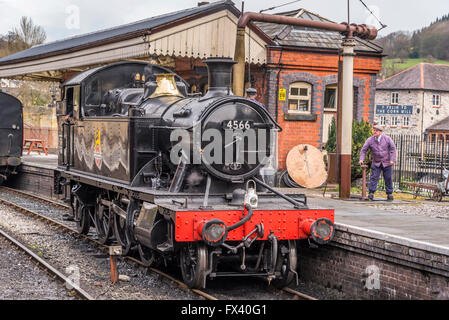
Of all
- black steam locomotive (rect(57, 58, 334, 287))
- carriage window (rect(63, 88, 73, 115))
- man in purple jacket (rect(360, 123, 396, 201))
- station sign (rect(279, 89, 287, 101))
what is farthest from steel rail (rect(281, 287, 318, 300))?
station sign (rect(279, 89, 287, 101))

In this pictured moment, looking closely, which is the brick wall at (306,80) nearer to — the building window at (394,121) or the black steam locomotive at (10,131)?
the black steam locomotive at (10,131)

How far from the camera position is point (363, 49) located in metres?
17.3

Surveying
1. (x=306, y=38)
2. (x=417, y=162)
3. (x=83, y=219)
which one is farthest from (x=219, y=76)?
(x=417, y=162)

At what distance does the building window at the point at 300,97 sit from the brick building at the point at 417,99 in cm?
3771

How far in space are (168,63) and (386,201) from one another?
676cm

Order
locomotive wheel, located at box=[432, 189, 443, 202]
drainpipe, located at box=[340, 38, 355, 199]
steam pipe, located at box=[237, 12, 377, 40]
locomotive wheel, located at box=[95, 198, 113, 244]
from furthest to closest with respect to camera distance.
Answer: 1. locomotive wheel, located at box=[432, 189, 443, 202]
2. steam pipe, located at box=[237, 12, 377, 40]
3. drainpipe, located at box=[340, 38, 355, 199]
4. locomotive wheel, located at box=[95, 198, 113, 244]

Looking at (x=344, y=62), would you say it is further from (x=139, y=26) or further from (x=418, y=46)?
(x=418, y=46)

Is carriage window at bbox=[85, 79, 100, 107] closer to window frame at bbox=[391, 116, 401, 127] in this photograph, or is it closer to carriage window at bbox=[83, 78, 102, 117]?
carriage window at bbox=[83, 78, 102, 117]

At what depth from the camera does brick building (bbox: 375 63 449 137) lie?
177 ft

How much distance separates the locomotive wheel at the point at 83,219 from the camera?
1110 cm

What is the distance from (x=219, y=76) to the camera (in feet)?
26.3

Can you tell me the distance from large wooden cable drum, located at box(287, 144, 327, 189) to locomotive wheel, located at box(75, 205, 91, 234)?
18.0 ft

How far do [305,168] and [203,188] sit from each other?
24.1 ft
